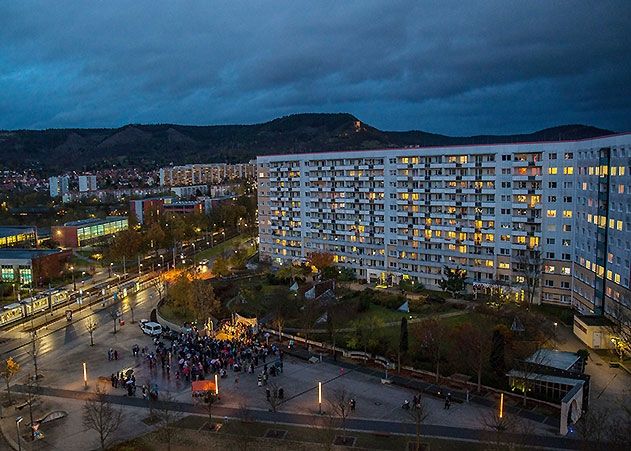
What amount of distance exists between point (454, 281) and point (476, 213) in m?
8.91

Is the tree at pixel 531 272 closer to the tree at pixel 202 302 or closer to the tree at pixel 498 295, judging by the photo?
the tree at pixel 498 295

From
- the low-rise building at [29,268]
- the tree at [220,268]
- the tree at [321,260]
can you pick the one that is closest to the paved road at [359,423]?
the tree at [220,268]

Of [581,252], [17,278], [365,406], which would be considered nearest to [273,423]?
[365,406]

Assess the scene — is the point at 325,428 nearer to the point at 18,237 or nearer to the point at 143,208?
the point at 18,237

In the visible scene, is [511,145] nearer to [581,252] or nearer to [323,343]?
[581,252]

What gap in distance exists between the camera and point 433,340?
115ft

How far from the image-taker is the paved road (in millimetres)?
25891

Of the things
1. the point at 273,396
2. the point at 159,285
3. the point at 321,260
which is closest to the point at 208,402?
the point at 273,396

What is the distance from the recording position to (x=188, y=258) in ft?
285

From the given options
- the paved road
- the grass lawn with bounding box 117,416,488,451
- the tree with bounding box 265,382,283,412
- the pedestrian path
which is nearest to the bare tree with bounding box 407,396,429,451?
the paved road

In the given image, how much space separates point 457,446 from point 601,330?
21.0 metres

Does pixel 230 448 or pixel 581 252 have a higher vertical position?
pixel 581 252

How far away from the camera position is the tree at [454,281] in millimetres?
56188

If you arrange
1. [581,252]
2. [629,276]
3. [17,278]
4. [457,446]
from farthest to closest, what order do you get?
[17,278], [581,252], [629,276], [457,446]
